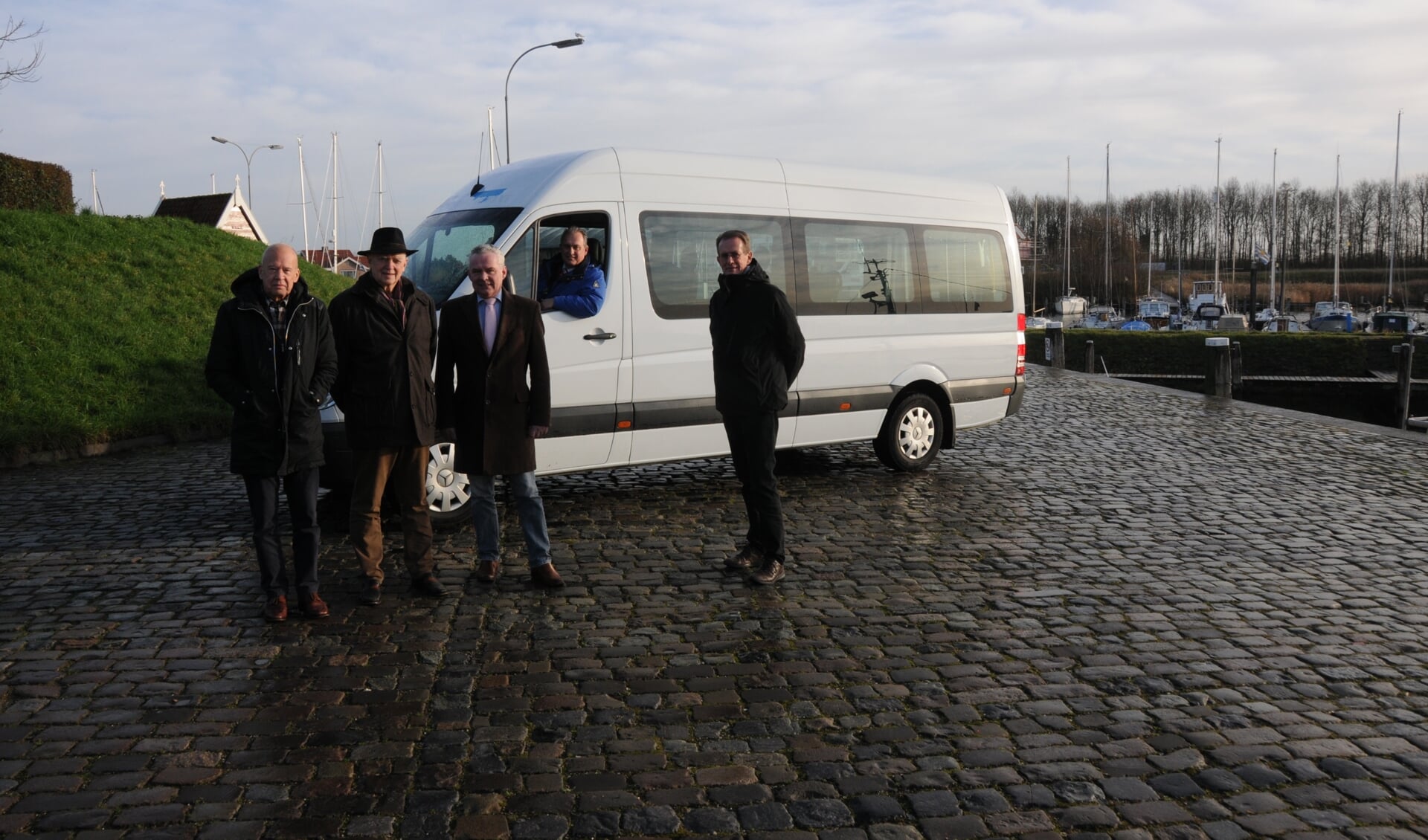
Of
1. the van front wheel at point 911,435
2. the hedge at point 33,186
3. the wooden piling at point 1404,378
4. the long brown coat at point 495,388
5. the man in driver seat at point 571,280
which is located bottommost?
the wooden piling at point 1404,378

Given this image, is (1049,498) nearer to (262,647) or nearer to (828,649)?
(828,649)

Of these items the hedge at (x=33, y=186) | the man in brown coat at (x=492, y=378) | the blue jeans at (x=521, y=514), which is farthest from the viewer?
the hedge at (x=33, y=186)

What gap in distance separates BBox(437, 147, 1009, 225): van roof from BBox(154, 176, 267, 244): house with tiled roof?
3414 centimetres

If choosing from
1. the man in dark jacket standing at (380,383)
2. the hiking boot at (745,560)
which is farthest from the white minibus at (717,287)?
the hiking boot at (745,560)

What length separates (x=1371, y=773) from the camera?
4.18m

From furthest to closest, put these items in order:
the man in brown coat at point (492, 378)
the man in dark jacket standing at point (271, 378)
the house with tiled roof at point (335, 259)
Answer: the house with tiled roof at point (335, 259), the man in brown coat at point (492, 378), the man in dark jacket standing at point (271, 378)

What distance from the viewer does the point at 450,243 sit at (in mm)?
8781

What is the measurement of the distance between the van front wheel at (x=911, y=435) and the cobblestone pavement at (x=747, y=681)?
5.10 feet

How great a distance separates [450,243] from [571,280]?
959 millimetres

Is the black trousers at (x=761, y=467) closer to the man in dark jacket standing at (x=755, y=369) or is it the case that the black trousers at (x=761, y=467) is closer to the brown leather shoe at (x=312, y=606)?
the man in dark jacket standing at (x=755, y=369)

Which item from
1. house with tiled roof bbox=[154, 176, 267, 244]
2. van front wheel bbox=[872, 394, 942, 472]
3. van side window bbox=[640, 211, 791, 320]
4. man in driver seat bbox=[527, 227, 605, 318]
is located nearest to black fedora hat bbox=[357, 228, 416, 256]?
man in driver seat bbox=[527, 227, 605, 318]

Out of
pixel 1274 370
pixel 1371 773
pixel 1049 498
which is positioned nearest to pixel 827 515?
pixel 1049 498

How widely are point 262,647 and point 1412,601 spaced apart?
579cm

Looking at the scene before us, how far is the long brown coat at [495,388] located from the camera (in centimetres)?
646
